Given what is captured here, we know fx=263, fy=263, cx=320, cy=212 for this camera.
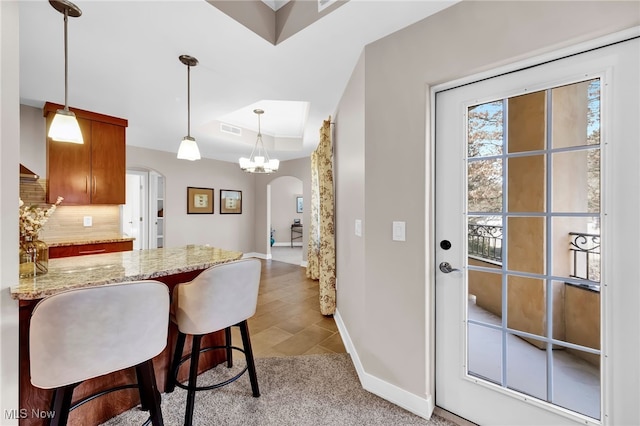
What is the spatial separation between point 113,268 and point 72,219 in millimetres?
2769

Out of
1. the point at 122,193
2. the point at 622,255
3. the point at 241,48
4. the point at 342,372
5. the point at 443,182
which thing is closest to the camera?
the point at 622,255

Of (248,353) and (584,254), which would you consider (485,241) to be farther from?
(248,353)

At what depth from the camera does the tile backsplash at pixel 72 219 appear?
3.12 m

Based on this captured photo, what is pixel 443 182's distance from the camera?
1639 millimetres

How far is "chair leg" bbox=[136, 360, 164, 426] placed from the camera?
49.7 inches

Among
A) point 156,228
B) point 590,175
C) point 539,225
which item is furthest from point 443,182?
point 156,228

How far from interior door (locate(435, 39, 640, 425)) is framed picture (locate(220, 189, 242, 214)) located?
18.4 ft

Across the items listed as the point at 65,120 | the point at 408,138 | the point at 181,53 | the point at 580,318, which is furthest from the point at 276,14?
the point at 580,318

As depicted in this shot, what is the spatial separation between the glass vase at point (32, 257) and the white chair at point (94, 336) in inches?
22.7

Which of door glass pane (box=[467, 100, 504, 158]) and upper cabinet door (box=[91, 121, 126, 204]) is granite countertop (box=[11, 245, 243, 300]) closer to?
door glass pane (box=[467, 100, 504, 158])

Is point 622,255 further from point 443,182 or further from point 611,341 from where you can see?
point 443,182

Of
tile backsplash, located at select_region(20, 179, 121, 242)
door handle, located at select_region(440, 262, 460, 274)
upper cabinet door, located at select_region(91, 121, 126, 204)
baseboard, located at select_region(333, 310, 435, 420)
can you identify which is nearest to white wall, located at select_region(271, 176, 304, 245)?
tile backsplash, located at select_region(20, 179, 121, 242)

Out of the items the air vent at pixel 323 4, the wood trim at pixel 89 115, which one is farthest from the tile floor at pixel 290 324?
the wood trim at pixel 89 115

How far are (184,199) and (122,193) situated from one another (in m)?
2.14
